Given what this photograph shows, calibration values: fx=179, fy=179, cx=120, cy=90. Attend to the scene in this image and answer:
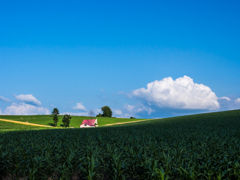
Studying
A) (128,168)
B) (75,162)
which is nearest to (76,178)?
(75,162)

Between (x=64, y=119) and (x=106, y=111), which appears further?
(x=106, y=111)

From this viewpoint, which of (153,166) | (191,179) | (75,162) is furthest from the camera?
(75,162)

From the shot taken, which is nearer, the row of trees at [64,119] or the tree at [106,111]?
the row of trees at [64,119]

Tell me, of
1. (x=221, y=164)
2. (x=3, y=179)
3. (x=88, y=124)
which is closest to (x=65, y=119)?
(x=88, y=124)

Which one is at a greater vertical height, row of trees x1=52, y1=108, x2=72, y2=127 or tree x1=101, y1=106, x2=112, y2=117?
tree x1=101, y1=106, x2=112, y2=117

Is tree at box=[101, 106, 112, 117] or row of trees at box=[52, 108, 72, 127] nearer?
row of trees at box=[52, 108, 72, 127]

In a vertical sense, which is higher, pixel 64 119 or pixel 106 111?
pixel 106 111

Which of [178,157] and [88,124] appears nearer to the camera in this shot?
[178,157]

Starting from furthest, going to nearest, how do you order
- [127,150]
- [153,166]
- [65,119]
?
[65,119] < [127,150] < [153,166]

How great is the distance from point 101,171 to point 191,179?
3.98 m

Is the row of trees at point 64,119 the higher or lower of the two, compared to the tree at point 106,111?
lower

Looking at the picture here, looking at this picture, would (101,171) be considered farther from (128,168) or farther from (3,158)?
(3,158)

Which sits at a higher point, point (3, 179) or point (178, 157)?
point (178, 157)

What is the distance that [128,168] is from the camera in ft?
27.0
